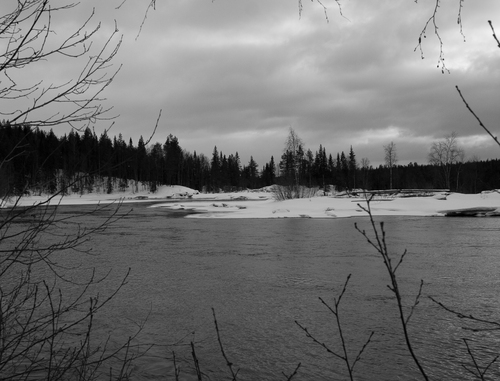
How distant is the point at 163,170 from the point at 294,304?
269 ft

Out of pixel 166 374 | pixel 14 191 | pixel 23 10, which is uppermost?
pixel 23 10

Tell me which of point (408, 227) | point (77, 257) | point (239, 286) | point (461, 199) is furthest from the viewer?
point (461, 199)

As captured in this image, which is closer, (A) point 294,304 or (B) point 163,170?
(A) point 294,304

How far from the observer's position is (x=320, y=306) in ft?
21.3

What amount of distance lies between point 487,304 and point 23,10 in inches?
274

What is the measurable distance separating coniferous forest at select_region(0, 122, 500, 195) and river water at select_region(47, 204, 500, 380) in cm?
204

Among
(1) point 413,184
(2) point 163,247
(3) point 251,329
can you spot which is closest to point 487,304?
(3) point 251,329

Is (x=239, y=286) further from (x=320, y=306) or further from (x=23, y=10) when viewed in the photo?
(x=23, y=10)

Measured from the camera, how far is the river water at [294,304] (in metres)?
4.61

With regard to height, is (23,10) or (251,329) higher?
(23,10)

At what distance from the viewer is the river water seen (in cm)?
461

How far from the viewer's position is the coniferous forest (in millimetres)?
2260

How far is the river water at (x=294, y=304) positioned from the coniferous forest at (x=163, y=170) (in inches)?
80.3

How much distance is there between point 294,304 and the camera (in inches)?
261
